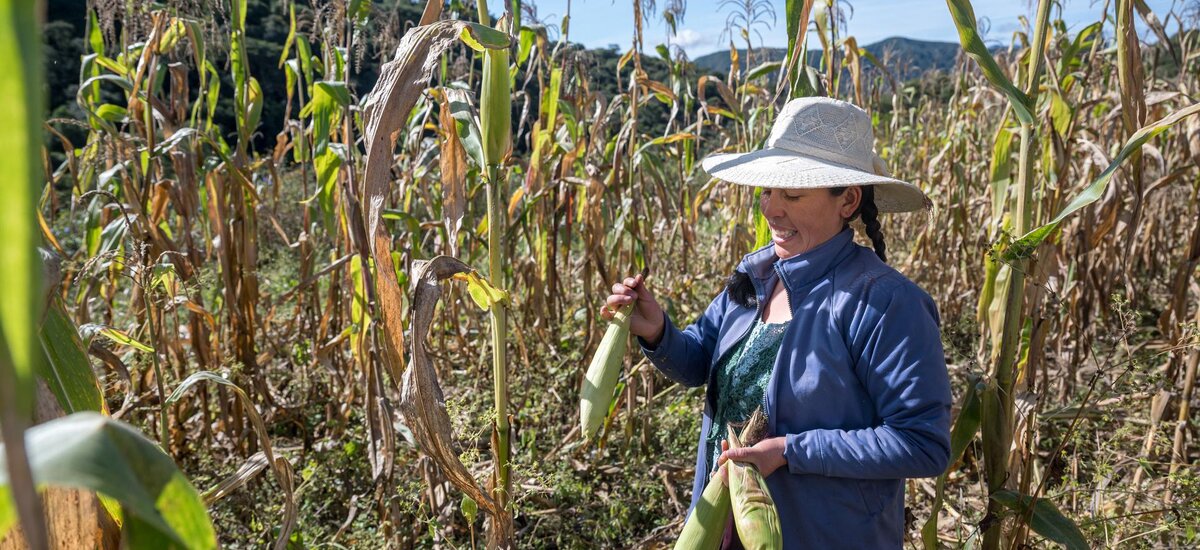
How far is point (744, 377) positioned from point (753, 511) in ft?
1.82

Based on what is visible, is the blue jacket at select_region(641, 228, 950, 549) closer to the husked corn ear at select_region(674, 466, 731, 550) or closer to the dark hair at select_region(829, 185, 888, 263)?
the dark hair at select_region(829, 185, 888, 263)

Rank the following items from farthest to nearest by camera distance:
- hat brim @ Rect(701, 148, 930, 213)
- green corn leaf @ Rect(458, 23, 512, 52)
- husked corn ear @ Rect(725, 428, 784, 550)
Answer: hat brim @ Rect(701, 148, 930, 213) < green corn leaf @ Rect(458, 23, 512, 52) < husked corn ear @ Rect(725, 428, 784, 550)

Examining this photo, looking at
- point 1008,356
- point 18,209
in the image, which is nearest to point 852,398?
point 1008,356

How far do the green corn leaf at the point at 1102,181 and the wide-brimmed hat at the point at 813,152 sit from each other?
28 centimetres

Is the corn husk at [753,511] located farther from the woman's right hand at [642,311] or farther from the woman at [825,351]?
the woman's right hand at [642,311]

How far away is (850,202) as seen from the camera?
175 cm

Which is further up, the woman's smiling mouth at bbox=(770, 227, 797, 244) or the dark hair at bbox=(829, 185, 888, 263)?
the dark hair at bbox=(829, 185, 888, 263)

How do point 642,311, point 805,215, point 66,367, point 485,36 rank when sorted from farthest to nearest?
1. point 642,311
2. point 805,215
3. point 485,36
4. point 66,367

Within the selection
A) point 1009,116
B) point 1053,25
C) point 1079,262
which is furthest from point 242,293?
point 1053,25

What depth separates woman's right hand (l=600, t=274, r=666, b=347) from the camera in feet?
5.70

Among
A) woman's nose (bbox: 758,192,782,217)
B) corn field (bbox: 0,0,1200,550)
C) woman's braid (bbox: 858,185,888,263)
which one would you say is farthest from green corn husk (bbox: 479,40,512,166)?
woman's braid (bbox: 858,185,888,263)

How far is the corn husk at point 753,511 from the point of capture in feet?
3.77

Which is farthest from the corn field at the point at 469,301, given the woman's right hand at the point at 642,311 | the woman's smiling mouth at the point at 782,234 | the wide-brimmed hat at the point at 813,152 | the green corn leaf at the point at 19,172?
the woman's smiling mouth at the point at 782,234

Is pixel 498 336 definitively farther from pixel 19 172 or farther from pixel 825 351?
pixel 19 172
